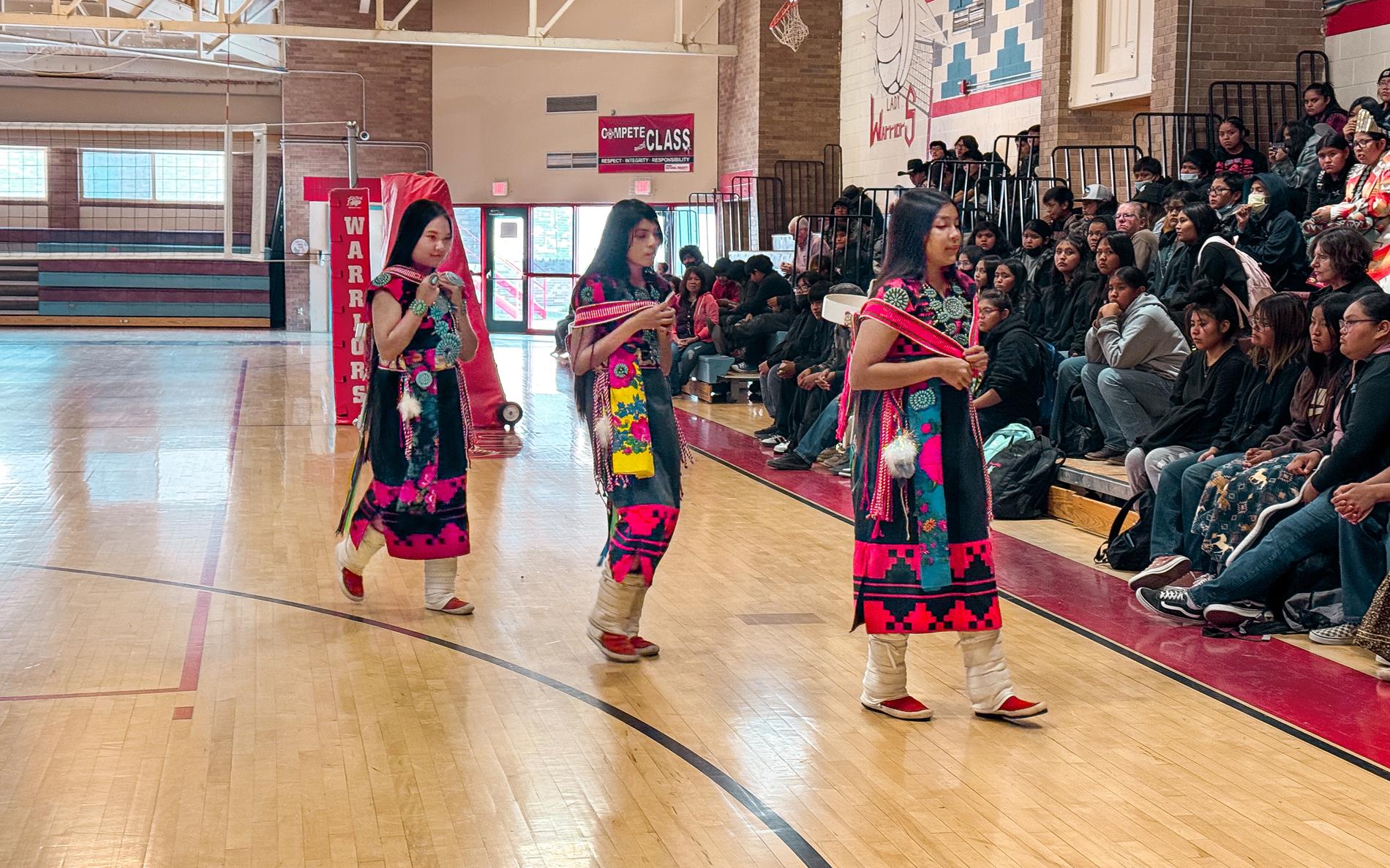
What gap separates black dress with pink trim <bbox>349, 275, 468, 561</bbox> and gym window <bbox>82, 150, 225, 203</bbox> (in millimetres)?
19235

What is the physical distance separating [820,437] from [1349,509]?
5015 mm

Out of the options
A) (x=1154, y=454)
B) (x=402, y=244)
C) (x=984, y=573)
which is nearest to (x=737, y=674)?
(x=984, y=573)

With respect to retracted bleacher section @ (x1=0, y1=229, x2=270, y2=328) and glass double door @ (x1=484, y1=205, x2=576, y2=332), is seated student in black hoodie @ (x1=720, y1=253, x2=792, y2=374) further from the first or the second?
retracted bleacher section @ (x1=0, y1=229, x2=270, y2=328)

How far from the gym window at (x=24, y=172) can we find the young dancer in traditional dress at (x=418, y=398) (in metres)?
20.1

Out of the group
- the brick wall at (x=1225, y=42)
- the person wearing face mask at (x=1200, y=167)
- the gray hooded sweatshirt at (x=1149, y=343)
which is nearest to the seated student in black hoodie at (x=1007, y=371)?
the gray hooded sweatshirt at (x=1149, y=343)

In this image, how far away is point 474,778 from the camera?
12.6 feet

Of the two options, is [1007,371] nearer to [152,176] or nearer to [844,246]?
[844,246]

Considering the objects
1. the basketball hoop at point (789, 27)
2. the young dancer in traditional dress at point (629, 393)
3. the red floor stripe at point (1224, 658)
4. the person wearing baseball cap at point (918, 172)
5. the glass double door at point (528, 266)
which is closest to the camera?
the red floor stripe at point (1224, 658)

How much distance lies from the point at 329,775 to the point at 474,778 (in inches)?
15.1

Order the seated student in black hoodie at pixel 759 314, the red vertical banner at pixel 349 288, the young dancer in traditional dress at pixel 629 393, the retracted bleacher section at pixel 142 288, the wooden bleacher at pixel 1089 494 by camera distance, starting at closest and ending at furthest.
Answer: the young dancer in traditional dress at pixel 629 393
the wooden bleacher at pixel 1089 494
the red vertical banner at pixel 349 288
the seated student in black hoodie at pixel 759 314
the retracted bleacher section at pixel 142 288

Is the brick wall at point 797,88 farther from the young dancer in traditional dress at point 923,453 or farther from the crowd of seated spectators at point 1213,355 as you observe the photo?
the young dancer in traditional dress at point 923,453

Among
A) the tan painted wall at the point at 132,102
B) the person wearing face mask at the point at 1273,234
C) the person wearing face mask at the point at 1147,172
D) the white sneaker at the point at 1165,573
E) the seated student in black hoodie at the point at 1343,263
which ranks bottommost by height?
the white sneaker at the point at 1165,573

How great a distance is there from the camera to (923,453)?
425 cm

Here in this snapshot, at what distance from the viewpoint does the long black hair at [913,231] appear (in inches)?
167
